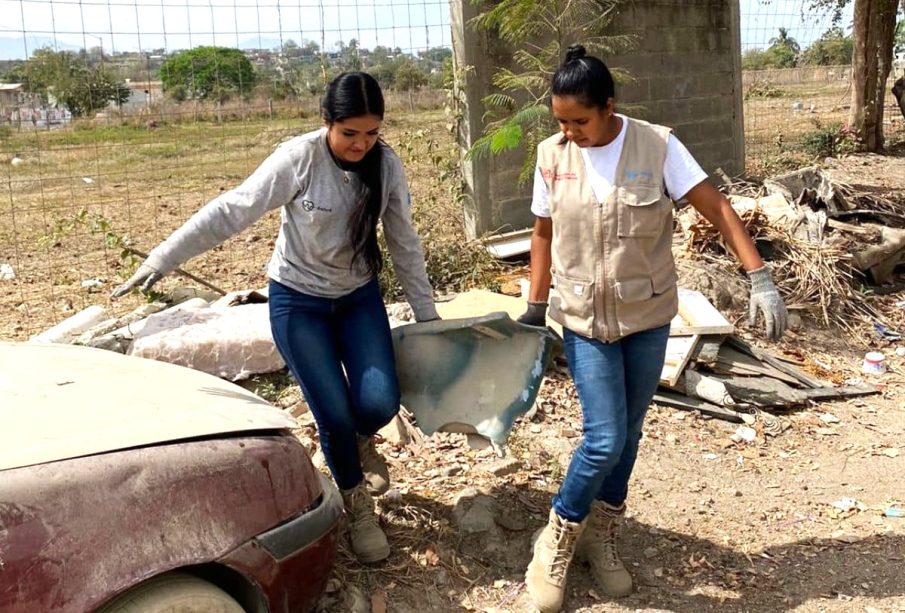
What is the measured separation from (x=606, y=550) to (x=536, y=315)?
946 mm

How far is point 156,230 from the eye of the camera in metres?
9.45

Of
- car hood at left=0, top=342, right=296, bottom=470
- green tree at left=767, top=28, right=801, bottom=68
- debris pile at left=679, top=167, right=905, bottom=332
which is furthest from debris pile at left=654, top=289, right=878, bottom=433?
green tree at left=767, top=28, right=801, bottom=68

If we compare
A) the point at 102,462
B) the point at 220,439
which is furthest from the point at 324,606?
the point at 102,462

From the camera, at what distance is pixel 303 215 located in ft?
10.7

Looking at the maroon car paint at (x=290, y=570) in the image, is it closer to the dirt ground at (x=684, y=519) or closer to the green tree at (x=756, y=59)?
the dirt ground at (x=684, y=519)

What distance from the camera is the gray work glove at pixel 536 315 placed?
137 inches

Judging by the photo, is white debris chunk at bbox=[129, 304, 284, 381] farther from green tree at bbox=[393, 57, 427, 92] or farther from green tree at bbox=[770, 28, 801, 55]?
green tree at bbox=[770, 28, 801, 55]

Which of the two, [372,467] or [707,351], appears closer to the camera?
[372,467]

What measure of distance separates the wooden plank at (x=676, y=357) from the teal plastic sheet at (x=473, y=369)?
6.31 feet

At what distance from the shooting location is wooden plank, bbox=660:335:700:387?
17.3ft

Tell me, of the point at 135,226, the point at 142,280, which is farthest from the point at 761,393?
the point at 135,226

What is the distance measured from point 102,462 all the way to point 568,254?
1664 millimetres

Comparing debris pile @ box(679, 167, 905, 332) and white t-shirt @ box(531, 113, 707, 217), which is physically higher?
white t-shirt @ box(531, 113, 707, 217)

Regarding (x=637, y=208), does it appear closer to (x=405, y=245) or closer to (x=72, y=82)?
(x=405, y=245)
